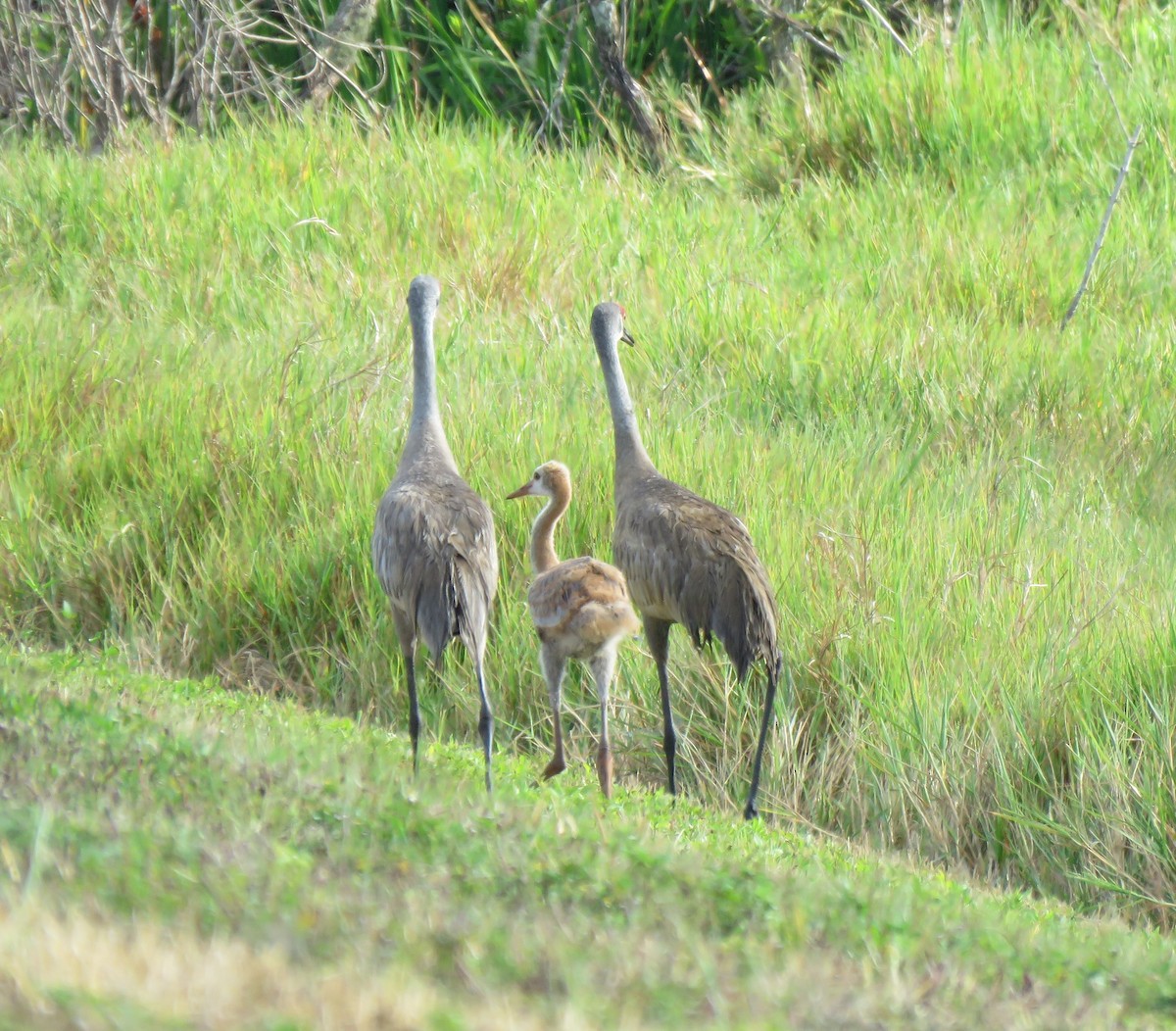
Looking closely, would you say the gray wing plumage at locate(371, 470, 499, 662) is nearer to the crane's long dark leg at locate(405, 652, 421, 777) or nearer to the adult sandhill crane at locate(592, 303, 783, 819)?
the crane's long dark leg at locate(405, 652, 421, 777)

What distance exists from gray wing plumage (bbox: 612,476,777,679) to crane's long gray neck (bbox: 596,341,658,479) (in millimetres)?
332

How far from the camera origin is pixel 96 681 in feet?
19.4

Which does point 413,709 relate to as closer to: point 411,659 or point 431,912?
point 411,659

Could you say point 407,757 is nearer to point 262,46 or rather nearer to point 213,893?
point 213,893

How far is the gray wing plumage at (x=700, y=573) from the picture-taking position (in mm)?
5832

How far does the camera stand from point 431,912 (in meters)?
3.41

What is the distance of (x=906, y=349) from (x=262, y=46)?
7.51 m

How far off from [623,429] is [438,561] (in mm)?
1430

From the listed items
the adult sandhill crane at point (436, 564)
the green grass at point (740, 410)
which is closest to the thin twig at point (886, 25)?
the green grass at point (740, 410)

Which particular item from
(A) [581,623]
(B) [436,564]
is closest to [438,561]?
(B) [436,564]

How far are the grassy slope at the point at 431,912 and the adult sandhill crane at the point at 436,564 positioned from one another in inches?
19.6

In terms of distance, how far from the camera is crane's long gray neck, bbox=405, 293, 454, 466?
252 inches

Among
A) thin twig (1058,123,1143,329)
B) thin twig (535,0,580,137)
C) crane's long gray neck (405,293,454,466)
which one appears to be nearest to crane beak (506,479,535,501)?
crane's long gray neck (405,293,454,466)

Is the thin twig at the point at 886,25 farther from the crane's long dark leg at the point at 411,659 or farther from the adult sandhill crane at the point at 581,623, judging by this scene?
the crane's long dark leg at the point at 411,659
